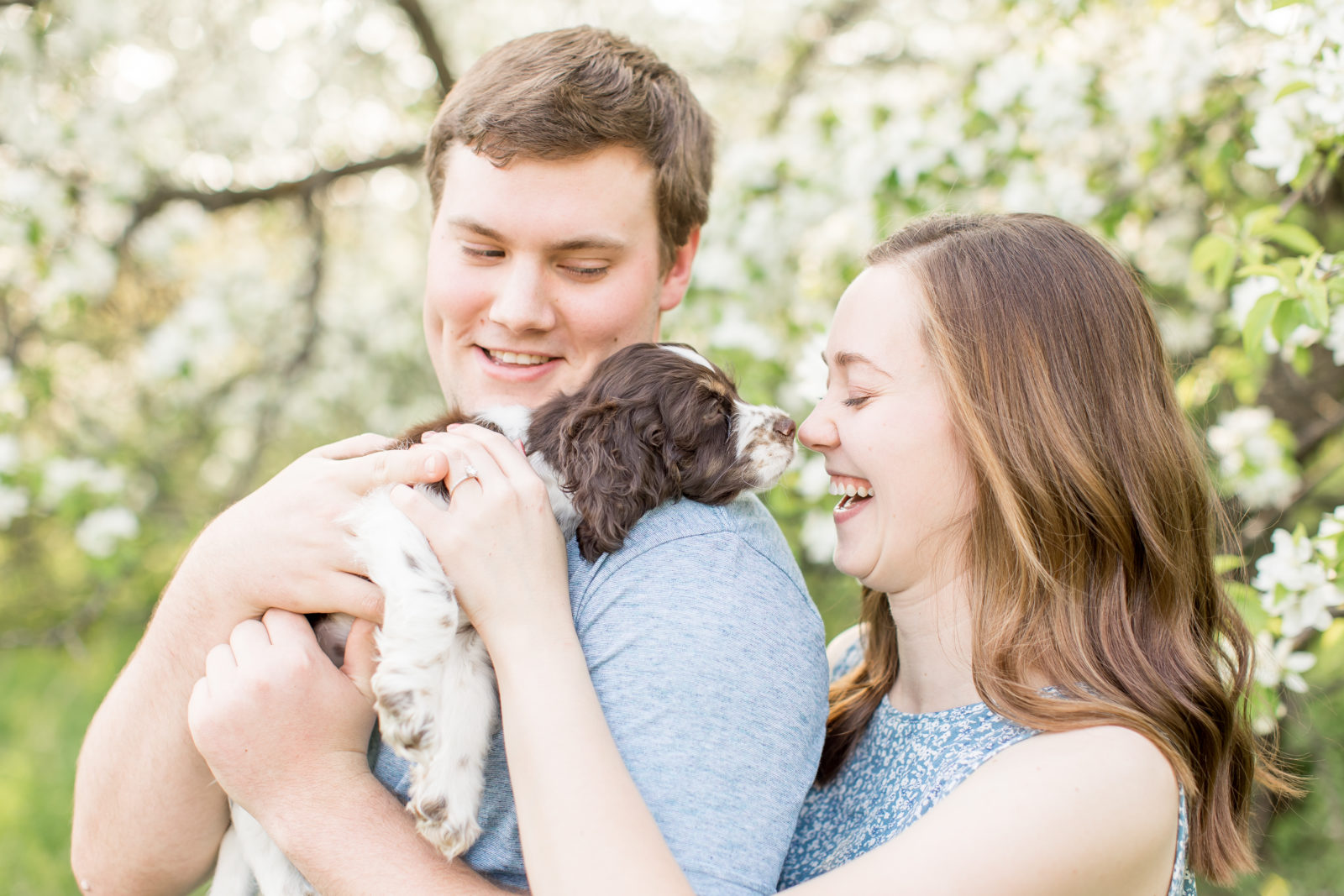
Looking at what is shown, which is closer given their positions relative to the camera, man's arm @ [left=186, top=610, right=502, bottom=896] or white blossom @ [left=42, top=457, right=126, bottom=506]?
man's arm @ [left=186, top=610, right=502, bottom=896]

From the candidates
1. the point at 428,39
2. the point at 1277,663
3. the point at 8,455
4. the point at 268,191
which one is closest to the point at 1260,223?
the point at 1277,663

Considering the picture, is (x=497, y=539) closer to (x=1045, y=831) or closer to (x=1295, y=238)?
(x=1045, y=831)

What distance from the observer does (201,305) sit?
5.51 metres

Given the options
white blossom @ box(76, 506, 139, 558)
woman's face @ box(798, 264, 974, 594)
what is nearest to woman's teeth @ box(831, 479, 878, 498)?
woman's face @ box(798, 264, 974, 594)

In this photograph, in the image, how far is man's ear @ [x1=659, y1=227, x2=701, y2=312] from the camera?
8.17 feet

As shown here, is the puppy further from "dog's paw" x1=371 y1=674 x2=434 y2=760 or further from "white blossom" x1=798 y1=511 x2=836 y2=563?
"white blossom" x1=798 y1=511 x2=836 y2=563

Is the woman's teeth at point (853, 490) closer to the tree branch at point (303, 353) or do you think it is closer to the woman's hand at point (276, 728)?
the woman's hand at point (276, 728)

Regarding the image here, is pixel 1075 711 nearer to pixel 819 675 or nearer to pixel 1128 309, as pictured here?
pixel 819 675

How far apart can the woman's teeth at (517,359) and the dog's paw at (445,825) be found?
1.06 m

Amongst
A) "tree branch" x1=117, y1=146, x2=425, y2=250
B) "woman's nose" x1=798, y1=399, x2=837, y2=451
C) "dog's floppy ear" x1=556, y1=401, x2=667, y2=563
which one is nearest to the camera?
"dog's floppy ear" x1=556, y1=401, x2=667, y2=563

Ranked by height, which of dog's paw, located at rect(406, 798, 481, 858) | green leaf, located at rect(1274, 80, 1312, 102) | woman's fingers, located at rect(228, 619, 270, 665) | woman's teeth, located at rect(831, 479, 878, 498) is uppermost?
green leaf, located at rect(1274, 80, 1312, 102)

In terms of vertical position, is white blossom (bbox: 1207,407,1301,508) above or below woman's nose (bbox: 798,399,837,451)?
below

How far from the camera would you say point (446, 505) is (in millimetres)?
2082

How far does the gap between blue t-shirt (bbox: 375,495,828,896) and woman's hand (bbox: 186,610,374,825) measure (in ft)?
0.99
